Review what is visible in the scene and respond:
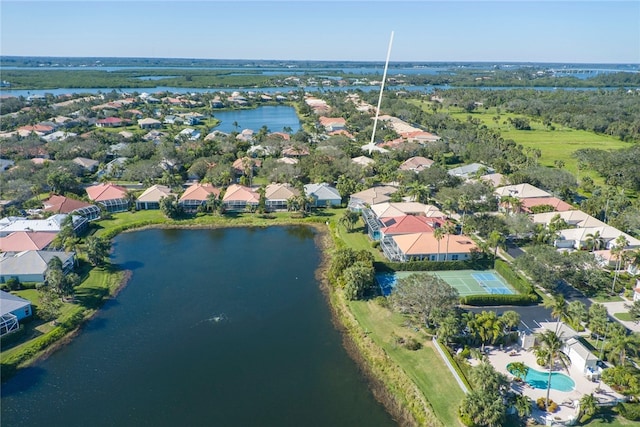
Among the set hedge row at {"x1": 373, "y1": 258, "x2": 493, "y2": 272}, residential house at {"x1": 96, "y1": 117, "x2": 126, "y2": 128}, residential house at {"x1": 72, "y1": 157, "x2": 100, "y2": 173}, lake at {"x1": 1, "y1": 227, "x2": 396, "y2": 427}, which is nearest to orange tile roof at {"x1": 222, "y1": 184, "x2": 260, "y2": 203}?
lake at {"x1": 1, "y1": 227, "x2": 396, "y2": 427}

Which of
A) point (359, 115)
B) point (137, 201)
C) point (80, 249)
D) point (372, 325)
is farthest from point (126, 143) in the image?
point (372, 325)

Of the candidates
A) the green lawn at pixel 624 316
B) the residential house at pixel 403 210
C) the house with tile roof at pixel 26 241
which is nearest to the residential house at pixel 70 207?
the house with tile roof at pixel 26 241

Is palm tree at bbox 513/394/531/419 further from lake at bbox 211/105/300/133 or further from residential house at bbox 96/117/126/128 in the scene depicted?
residential house at bbox 96/117/126/128

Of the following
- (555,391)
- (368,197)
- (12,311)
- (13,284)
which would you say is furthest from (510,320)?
(13,284)

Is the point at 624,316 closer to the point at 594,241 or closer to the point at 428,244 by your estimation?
the point at 594,241

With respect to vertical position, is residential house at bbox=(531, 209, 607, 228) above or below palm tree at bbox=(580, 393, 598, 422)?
above

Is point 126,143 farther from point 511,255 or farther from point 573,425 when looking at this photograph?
point 573,425

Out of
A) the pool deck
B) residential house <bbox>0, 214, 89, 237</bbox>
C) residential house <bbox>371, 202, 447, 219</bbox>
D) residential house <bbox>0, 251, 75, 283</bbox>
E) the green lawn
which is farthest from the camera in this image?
residential house <bbox>371, 202, 447, 219</bbox>
